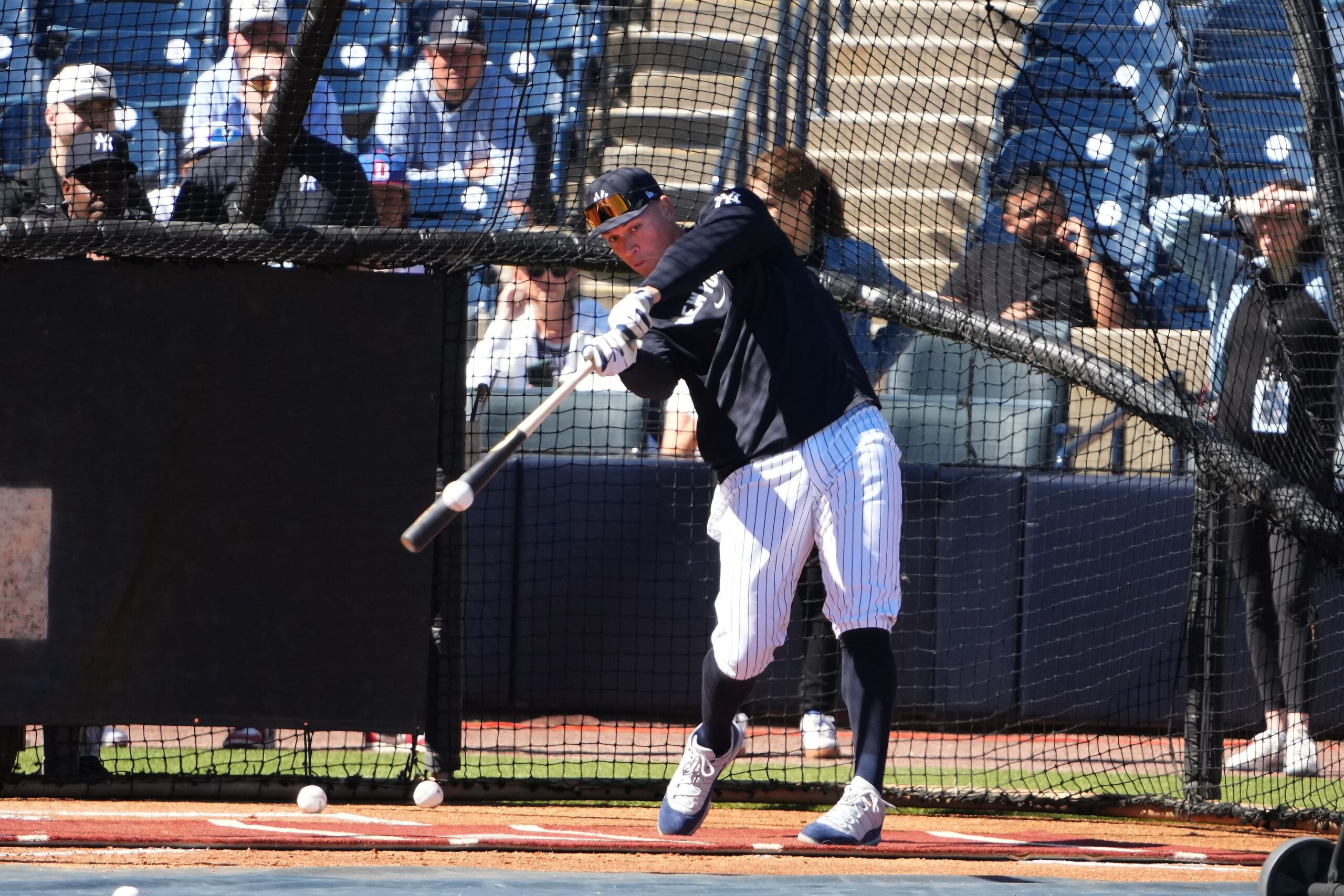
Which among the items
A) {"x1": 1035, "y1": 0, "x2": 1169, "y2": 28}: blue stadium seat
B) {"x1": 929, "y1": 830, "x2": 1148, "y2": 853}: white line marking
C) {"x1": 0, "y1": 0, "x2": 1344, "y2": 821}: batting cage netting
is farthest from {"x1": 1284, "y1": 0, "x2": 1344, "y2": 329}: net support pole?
{"x1": 929, "y1": 830, "x2": 1148, "y2": 853}: white line marking

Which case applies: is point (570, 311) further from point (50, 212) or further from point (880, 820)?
point (880, 820)

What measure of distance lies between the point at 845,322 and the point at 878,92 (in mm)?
1032

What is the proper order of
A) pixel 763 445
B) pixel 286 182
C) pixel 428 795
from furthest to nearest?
1. pixel 286 182
2. pixel 428 795
3. pixel 763 445

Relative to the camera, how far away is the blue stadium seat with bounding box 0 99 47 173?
5.86m

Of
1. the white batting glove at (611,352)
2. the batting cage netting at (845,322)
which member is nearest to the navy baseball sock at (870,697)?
the white batting glove at (611,352)

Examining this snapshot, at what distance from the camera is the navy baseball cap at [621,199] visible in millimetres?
4344

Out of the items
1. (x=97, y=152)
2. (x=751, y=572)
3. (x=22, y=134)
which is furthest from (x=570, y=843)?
(x=22, y=134)

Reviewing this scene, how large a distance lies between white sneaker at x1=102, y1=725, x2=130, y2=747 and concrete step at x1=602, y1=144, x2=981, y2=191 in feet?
9.57

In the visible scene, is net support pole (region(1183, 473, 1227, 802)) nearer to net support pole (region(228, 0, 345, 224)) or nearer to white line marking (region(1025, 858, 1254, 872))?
white line marking (region(1025, 858, 1254, 872))

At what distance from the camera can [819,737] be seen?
249 inches

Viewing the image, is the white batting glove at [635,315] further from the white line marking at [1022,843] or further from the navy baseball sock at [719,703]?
the white line marking at [1022,843]

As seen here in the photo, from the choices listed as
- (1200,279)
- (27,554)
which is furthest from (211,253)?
(1200,279)

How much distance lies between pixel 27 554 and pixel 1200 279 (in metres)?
4.60

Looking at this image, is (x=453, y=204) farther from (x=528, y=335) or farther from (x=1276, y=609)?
(x=1276, y=609)
